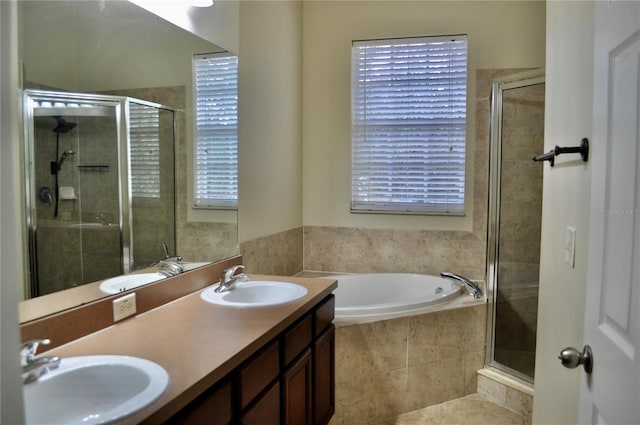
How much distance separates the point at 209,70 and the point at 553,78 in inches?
62.9

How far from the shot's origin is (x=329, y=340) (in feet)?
7.03

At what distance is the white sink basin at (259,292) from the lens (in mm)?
1928

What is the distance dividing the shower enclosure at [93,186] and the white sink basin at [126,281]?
0.10ft

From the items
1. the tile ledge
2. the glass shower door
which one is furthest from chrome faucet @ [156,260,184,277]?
the tile ledge

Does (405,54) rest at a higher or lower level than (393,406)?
higher

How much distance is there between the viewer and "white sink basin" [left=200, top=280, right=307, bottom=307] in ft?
6.32

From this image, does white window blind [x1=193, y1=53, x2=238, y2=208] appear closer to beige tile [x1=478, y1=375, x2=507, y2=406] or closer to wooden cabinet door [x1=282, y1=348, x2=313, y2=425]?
wooden cabinet door [x1=282, y1=348, x2=313, y2=425]

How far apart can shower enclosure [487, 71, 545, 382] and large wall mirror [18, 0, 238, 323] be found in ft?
7.21

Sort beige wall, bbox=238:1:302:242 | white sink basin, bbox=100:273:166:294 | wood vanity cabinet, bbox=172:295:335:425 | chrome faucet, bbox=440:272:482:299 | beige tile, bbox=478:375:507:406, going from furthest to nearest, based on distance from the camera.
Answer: chrome faucet, bbox=440:272:482:299, beige tile, bbox=478:375:507:406, beige wall, bbox=238:1:302:242, white sink basin, bbox=100:273:166:294, wood vanity cabinet, bbox=172:295:335:425

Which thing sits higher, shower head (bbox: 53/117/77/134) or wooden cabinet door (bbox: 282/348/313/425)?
shower head (bbox: 53/117/77/134)

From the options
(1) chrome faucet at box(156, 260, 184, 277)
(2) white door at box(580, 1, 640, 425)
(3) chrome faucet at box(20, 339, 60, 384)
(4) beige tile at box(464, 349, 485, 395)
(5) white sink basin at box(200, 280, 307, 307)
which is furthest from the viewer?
(4) beige tile at box(464, 349, 485, 395)

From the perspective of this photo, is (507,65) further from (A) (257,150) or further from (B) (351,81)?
(A) (257,150)

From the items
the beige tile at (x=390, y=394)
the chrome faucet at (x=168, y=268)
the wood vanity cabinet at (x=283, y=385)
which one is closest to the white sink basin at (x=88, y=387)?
the wood vanity cabinet at (x=283, y=385)

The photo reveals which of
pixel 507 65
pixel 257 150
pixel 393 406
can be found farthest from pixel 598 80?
pixel 507 65
